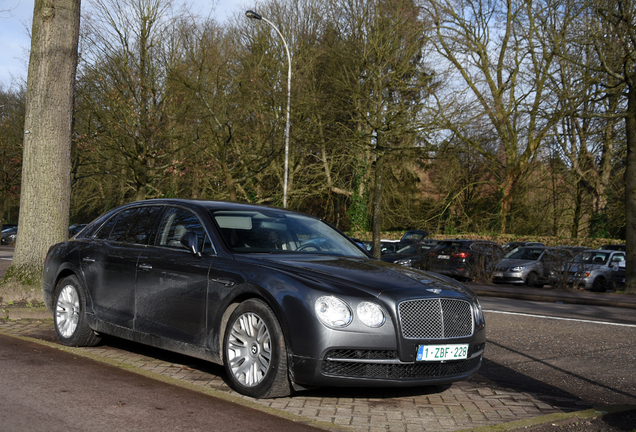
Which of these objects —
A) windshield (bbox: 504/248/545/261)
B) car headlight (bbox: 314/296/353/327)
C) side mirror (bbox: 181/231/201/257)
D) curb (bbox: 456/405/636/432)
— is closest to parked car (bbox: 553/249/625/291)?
windshield (bbox: 504/248/545/261)

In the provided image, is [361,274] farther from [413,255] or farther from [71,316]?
[413,255]

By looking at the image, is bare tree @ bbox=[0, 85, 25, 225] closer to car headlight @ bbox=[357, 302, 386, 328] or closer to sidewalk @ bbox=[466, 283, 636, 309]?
sidewalk @ bbox=[466, 283, 636, 309]

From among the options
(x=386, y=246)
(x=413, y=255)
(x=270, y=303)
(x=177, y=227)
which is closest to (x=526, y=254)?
(x=413, y=255)

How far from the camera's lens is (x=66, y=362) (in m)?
6.04

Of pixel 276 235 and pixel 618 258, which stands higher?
pixel 276 235

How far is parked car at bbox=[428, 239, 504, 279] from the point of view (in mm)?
22312

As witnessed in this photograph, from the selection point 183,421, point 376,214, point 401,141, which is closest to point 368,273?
point 183,421

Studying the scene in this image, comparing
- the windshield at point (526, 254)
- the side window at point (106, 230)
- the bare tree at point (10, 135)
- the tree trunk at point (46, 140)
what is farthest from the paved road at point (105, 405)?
the bare tree at point (10, 135)

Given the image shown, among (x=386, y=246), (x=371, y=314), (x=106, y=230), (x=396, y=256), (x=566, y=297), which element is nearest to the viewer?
(x=371, y=314)

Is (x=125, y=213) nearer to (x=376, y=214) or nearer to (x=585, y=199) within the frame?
(x=376, y=214)

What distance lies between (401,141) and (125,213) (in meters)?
22.5

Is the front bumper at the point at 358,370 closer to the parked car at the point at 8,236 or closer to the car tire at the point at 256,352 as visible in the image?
the car tire at the point at 256,352

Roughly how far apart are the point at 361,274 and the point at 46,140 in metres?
6.55

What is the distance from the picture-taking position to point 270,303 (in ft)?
16.5
